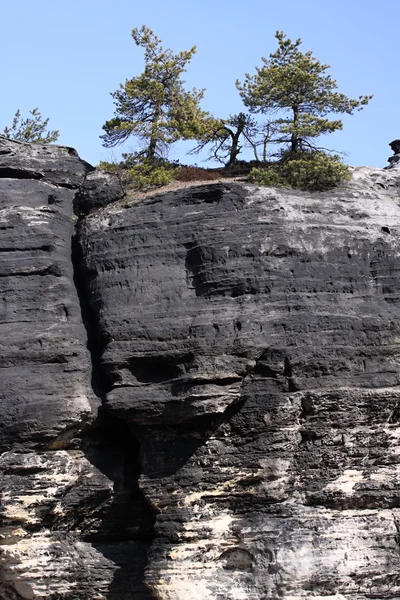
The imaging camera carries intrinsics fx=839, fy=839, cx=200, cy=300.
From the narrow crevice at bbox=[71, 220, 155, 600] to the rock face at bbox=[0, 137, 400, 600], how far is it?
29 millimetres

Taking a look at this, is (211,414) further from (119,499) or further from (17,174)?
(17,174)

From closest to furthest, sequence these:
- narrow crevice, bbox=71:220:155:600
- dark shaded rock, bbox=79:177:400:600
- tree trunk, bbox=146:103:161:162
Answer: dark shaded rock, bbox=79:177:400:600 < narrow crevice, bbox=71:220:155:600 < tree trunk, bbox=146:103:161:162

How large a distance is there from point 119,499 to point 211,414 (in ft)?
7.96

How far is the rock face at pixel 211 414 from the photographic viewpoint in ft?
44.9

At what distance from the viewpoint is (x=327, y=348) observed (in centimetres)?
1431

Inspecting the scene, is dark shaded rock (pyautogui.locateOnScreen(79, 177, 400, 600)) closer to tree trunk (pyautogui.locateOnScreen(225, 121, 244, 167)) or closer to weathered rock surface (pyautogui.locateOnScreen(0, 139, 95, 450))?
weathered rock surface (pyautogui.locateOnScreen(0, 139, 95, 450))

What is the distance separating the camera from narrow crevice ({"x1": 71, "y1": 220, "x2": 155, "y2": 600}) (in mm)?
14578

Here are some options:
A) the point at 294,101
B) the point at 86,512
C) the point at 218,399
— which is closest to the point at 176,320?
the point at 218,399

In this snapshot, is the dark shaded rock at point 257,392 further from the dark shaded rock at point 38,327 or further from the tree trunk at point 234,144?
the tree trunk at point 234,144

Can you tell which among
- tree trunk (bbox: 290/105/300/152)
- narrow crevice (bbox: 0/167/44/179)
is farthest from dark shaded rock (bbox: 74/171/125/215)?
tree trunk (bbox: 290/105/300/152)

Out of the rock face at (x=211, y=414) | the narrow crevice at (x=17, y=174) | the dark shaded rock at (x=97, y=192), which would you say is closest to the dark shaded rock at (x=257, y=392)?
the rock face at (x=211, y=414)

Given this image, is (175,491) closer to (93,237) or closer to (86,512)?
(86,512)

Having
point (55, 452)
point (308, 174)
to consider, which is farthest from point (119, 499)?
point (308, 174)

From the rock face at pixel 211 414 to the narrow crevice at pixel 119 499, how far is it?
3 cm
